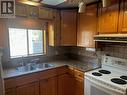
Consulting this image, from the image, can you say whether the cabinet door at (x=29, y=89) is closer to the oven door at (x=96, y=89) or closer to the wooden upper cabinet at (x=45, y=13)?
the oven door at (x=96, y=89)

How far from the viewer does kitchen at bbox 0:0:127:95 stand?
6.45ft

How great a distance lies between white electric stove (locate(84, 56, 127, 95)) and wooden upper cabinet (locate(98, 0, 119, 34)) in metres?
0.58

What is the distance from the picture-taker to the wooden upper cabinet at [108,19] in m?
2.01

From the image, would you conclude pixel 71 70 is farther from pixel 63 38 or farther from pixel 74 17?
pixel 74 17

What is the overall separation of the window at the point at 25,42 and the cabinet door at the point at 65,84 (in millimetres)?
874

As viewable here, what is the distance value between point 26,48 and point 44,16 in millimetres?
854

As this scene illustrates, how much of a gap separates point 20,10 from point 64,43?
1.23 meters

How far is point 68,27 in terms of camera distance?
2.84m

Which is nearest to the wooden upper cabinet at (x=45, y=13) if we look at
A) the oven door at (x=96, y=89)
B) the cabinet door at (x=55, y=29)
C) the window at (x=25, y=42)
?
the cabinet door at (x=55, y=29)

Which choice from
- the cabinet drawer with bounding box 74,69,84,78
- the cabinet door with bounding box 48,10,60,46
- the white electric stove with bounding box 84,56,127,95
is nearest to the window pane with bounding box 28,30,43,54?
the cabinet door with bounding box 48,10,60,46

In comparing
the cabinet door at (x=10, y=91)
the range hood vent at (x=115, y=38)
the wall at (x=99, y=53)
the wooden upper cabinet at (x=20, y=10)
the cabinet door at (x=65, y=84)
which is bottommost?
the cabinet door at (x=65, y=84)

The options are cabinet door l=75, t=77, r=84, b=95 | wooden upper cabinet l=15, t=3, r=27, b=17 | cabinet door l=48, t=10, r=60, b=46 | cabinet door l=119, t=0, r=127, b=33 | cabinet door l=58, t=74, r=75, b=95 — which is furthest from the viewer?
cabinet door l=48, t=10, r=60, b=46

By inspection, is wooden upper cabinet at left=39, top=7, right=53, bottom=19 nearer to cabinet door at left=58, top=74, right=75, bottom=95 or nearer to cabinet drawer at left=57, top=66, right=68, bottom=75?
cabinet drawer at left=57, top=66, right=68, bottom=75

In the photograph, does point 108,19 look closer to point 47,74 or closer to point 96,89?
point 96,89
